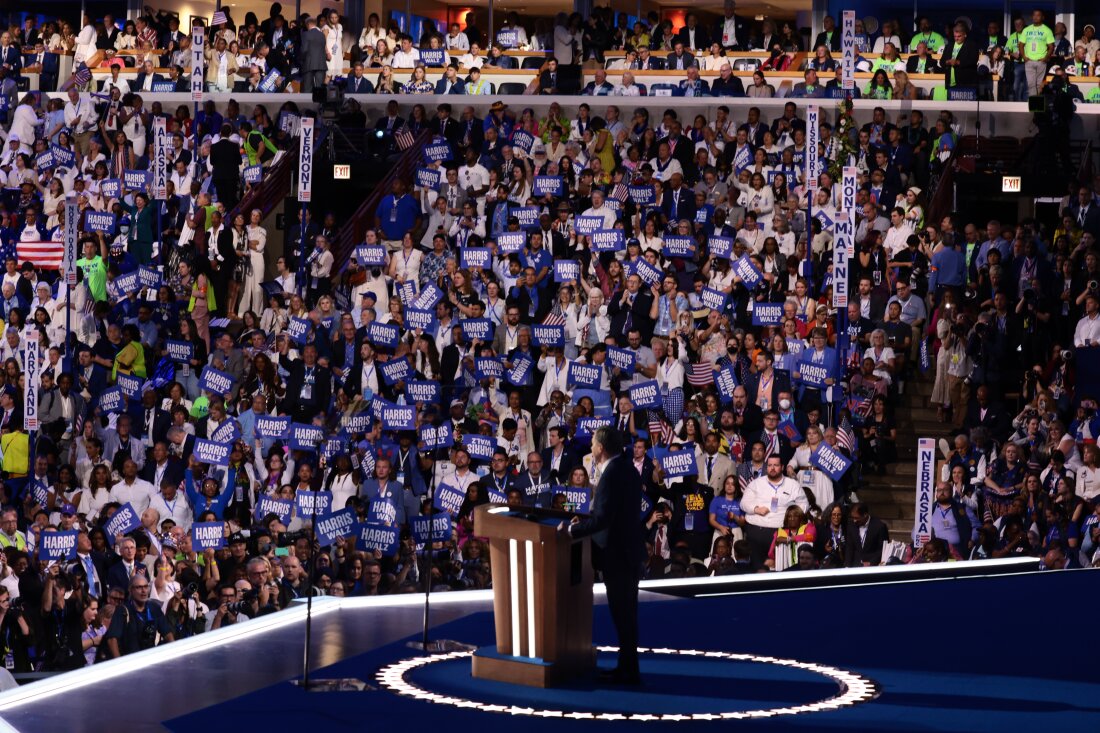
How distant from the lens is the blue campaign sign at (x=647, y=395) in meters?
18.5

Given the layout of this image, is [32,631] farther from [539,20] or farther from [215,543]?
[539,20]

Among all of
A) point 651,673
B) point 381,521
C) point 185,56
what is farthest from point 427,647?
point 185,56

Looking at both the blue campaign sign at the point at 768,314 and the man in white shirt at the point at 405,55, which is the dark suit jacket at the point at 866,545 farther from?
the man in white shirt at the point at 405,55

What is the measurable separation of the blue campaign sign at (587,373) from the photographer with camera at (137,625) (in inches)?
217

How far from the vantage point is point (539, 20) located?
3316 cm

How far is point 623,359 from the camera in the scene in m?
19.2

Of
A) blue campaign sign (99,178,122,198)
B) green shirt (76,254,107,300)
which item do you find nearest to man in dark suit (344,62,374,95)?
blue campaign sign (99,178,122,198)

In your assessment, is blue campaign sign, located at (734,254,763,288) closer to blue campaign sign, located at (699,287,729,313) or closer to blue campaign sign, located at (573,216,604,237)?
blue campaign sign, located at (699,287,729,313)

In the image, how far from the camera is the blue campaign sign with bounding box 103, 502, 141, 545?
1681 cm

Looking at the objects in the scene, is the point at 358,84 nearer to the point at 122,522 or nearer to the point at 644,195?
the point at 644,195

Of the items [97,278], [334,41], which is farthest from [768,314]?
[334,41]

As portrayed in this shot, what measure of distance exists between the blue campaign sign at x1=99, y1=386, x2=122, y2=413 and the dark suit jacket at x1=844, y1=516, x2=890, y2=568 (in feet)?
25.8

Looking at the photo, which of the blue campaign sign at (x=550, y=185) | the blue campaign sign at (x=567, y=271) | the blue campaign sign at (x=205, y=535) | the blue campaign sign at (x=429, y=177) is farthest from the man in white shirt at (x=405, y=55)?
the blue campaign sign at (x=205, y=535)

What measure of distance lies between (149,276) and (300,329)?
9.09 feet
